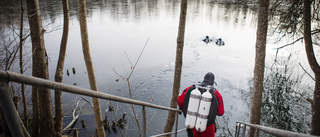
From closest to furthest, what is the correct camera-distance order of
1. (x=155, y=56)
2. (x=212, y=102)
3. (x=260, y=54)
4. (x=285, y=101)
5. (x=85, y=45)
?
1. (x=212, y=102)
2. (x=85, y=45)
3. (x=260, y=54)
4. (x=285, y=101)
5. (x=155, y=56)

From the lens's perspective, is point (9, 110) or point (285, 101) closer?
point (9, 110)

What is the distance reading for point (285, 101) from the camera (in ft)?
35.2

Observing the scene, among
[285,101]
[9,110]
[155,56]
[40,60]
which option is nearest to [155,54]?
[155,56]

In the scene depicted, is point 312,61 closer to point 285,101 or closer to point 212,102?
point 212,102

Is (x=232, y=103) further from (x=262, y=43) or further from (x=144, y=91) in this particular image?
(x=262, y=43)

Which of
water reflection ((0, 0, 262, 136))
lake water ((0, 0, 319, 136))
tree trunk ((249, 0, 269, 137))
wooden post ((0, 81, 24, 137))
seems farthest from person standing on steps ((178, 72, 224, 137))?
water reflection ((0, 0, 262, 136))

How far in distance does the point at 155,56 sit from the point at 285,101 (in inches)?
383

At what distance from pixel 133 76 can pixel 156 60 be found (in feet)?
10.4

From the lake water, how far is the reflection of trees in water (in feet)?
3.66

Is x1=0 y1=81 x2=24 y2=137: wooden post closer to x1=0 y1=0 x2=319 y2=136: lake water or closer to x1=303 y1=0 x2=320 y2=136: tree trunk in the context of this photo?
x1=0 y1=0 x2=319 y2=136: lake water

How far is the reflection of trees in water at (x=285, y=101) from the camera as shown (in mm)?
9547

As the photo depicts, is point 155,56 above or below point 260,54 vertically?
below

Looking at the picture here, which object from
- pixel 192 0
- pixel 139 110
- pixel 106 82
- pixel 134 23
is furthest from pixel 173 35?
pixel 192 0

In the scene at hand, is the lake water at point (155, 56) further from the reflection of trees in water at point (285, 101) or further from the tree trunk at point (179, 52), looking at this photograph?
the tree trunk at point (179, 52)
